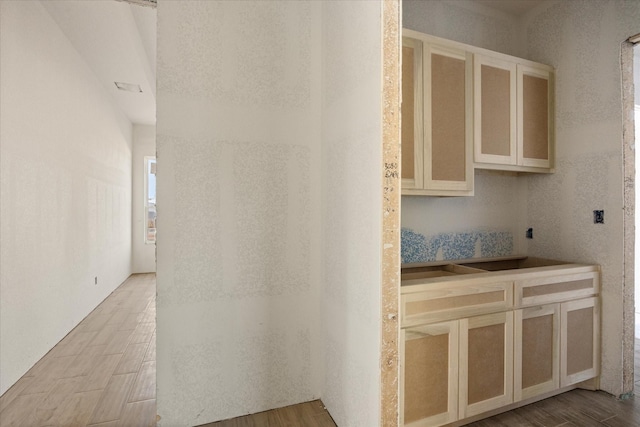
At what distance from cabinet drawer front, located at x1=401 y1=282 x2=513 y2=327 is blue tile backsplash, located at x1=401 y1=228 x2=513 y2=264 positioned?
0.63 metres

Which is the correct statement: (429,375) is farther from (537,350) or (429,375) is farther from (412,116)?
(412,116)

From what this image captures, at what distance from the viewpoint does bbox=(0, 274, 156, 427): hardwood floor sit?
1.86m

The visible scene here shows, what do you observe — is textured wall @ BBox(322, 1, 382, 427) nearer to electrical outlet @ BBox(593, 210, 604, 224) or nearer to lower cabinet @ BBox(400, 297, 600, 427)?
lower cabinet @ BBox(400, 297, 600, 427)

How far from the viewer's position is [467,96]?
2164 mm

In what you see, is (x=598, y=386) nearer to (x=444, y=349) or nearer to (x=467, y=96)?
(x=444, y=349)

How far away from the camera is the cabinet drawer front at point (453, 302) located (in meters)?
1.64

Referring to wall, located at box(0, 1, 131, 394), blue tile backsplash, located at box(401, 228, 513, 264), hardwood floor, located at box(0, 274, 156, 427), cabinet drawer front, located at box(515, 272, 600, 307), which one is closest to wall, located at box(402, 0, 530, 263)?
blue tile backsplash, located at box(401, 228, 513, 264)

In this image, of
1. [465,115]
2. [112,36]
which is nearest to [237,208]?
[465,115]

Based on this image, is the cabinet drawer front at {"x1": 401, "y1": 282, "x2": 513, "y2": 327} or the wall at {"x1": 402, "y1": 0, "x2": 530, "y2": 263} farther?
the wall at {"x1": 402, "y1": 0, "x2": 530, "y2": 263}

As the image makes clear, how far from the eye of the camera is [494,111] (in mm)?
2271

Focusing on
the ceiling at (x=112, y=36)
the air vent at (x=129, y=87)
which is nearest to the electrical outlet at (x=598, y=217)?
the ceiling at (x=112, y=36)

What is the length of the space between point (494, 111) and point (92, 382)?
132 inches

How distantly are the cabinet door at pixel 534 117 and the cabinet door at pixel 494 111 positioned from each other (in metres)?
0.08

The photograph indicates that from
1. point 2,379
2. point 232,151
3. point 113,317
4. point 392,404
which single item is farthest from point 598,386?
point 113,317
